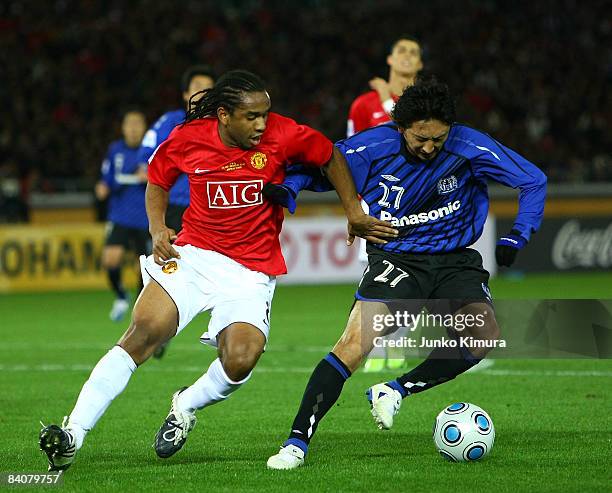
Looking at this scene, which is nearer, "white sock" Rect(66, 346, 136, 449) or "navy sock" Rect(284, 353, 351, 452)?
"white sock" Rect(66, 346, 136, 449)

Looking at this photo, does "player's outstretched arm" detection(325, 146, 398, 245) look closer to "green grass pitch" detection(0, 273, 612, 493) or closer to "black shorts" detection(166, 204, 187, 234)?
"green grass pitch" detection(0, 273, 612, 493)

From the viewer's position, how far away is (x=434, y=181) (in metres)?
5.94

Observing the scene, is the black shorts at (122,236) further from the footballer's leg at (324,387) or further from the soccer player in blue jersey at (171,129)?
the footballer's leg at (324,387)

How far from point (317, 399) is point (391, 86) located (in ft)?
12.8

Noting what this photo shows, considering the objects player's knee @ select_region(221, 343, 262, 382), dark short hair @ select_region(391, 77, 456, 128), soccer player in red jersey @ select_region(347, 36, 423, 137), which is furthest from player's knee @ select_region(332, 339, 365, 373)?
soccer player in red jersey @ select_region(347, 36, 423, 137)

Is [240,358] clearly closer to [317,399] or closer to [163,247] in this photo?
[317,399]

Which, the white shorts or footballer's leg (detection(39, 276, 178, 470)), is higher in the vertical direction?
the white shorts

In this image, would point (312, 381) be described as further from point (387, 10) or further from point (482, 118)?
point (387, 10)

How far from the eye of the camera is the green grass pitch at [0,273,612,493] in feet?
16.9

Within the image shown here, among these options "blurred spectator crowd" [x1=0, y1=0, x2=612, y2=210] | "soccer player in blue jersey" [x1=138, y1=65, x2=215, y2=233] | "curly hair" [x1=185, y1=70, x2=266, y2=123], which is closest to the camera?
"curly hair" [x1=185, y1=70, x2=266, y2=123]

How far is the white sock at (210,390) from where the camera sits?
560 centimetres

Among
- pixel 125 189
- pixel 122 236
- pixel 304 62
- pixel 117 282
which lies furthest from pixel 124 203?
pixel 304 62

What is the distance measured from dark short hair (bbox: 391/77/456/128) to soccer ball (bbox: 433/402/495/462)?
1440mm

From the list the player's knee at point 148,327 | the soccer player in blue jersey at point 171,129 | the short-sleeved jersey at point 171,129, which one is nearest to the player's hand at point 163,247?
the player's knee at point 148,327
